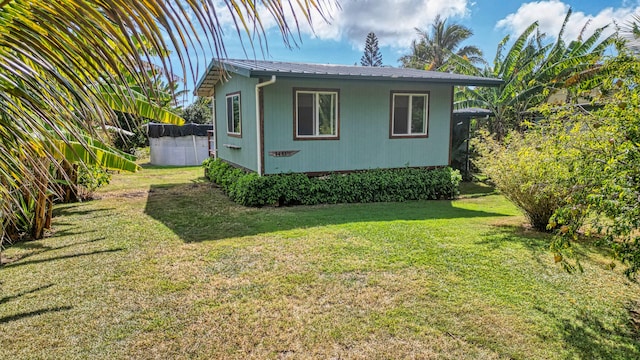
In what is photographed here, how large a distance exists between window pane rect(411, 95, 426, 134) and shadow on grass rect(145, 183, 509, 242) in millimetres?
2301

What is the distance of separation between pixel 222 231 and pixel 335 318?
3821mm

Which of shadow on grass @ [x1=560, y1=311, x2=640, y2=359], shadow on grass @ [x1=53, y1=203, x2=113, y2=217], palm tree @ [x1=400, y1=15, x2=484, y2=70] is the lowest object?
shadow on grass @ [x1=560, y1=311, x2=640, y2=359]

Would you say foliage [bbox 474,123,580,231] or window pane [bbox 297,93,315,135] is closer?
foliage [bbox 474,123,580,231]

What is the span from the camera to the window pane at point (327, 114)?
10.5 metres

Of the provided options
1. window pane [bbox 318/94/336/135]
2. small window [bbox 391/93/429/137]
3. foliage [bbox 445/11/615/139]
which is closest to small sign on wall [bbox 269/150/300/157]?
window pane [bbox 318/94/336/135]

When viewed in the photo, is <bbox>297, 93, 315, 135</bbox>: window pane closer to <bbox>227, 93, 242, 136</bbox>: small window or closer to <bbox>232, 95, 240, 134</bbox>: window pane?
<bbox>227, 93, 242, 136</bbox>: small window

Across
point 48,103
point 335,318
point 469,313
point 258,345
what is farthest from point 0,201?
point 469,313

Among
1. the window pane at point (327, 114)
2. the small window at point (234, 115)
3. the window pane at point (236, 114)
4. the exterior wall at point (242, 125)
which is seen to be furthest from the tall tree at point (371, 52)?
the window pane at point (327, 114)

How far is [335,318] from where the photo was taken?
3.74m

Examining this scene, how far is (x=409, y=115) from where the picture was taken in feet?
37.5

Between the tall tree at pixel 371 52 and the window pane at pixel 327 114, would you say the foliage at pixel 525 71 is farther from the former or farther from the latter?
the tall tree at pixel 371 52

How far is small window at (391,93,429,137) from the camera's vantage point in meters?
11.3

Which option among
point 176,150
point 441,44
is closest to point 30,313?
point 176,150

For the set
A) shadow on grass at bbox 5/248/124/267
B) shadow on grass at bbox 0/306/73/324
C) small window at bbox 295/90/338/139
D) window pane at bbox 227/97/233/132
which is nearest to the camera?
shadow on grass at bbox 0/306/73/324
